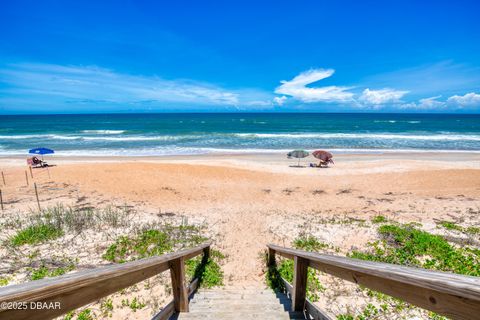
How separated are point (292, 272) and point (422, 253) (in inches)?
128

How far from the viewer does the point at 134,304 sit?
3961mm

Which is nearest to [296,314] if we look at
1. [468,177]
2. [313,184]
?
[313,184]

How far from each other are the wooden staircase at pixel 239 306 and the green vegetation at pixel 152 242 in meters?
2.07

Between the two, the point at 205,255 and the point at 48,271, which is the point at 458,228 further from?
the point at 48,271

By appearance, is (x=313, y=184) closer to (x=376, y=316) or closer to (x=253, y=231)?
(x=253, y=231)

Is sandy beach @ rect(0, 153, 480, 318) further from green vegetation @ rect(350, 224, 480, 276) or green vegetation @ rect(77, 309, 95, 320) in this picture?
green vegetation @ rect(77, 309, 95, 320)

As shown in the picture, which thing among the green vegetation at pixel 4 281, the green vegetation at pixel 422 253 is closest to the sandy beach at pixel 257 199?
the green vegetation at pixel 422 253

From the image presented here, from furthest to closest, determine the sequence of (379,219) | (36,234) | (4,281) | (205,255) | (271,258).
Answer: (379,219) < (36,234) < (205,255) < (271,258) < (4,281)

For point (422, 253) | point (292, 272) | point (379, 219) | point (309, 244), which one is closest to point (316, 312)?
point (292, 272)

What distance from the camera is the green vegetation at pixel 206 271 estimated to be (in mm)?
4770

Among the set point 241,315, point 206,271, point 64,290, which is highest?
point 64,290

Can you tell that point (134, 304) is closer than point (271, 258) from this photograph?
Yes

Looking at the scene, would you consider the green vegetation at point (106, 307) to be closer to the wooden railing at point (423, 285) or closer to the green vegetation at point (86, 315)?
the green vegetation at point (86, 315)

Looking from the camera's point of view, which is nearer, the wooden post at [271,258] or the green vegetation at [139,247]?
the wooden post at [271,258]
